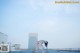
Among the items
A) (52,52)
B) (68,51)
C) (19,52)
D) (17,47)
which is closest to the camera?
(19,52)

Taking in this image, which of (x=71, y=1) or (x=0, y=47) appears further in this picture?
(x=0, y=47)

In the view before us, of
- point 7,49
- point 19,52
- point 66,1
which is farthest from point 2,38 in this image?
point 66,1

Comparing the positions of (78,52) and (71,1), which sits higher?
(71,1)

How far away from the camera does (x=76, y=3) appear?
16.5m

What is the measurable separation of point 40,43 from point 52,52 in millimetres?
25816

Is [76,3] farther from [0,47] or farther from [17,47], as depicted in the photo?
[17,47]

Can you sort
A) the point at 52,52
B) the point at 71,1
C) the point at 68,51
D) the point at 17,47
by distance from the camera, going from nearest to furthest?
the point at 71,1
the point at 17,47
the point at 52,52
the point at 68,51

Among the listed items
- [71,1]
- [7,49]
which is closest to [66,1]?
[71,1]

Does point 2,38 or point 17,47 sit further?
point 17,47

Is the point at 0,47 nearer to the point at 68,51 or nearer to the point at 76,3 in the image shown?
the point at 76,3

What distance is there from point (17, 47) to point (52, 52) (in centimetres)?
1340

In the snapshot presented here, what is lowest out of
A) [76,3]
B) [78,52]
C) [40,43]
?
[78,52]

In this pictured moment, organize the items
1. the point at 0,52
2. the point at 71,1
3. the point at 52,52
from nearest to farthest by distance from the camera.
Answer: the point at 71,1 → the point at 0,52 → the point at 52,52

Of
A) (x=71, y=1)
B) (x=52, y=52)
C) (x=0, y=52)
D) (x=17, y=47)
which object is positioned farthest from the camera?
(x=52, y=52)
